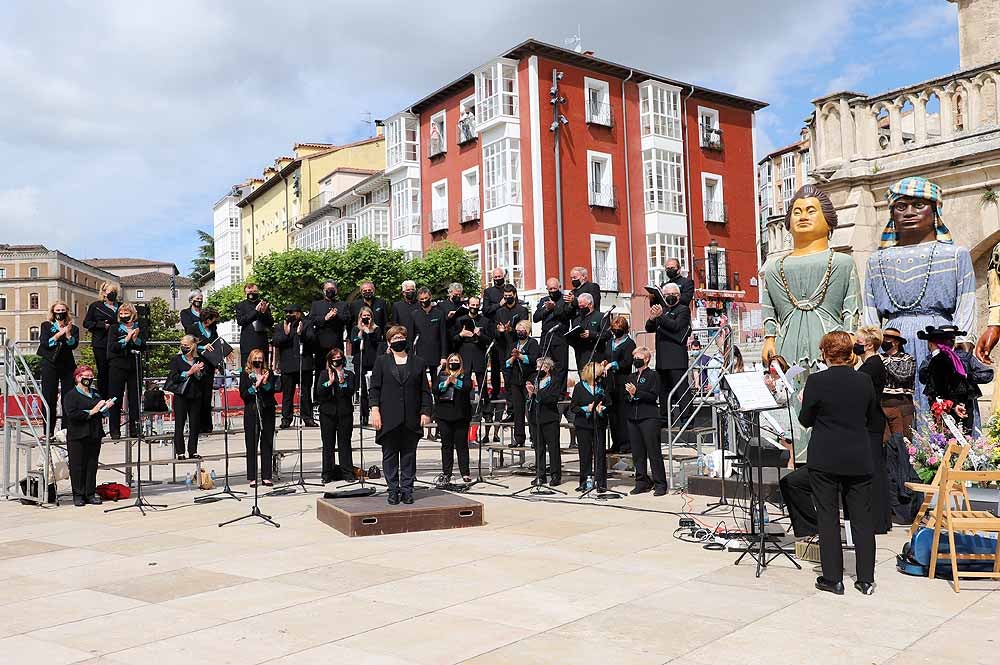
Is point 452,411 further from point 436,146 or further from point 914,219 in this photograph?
point 436,146

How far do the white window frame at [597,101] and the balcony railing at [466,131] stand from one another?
192 inches

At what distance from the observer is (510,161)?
122ft

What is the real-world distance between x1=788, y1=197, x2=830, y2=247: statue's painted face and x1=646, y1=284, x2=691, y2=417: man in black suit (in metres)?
3.47

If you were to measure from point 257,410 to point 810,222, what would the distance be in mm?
6988

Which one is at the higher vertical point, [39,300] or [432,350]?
[39,300]

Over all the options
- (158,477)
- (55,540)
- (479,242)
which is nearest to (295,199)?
(479,242)

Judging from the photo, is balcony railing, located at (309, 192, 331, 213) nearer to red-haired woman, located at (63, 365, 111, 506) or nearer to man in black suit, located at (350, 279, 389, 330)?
man in black suit, located at (350, 279, 389, 330)

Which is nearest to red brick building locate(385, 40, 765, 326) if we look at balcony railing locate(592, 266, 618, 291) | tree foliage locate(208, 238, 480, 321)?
balcony railing locate(592, 266, 618, 291)

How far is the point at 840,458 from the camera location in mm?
6125

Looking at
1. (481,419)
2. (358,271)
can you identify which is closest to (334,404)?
(481,419)

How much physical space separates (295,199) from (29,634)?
58.1 metres

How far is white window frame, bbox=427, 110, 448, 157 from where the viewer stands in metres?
41.7

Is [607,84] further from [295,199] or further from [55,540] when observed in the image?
Result: [55,540]

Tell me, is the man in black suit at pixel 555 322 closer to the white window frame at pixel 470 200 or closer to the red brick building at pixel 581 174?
the red brick building at pixel 581 174
